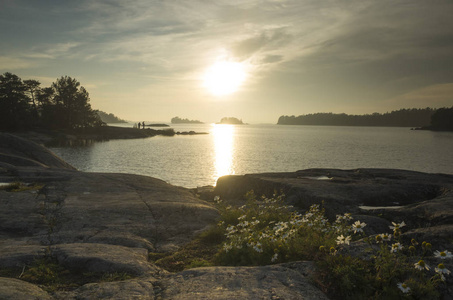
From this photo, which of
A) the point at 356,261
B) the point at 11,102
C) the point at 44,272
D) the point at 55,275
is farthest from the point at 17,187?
the point at 11,102

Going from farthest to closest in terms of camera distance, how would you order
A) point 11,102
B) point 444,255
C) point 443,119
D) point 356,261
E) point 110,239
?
point 443,119 < point 11,102 < point 110,239 < point 356,261 < point 444,255

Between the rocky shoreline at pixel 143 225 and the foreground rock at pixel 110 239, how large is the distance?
0.06ft

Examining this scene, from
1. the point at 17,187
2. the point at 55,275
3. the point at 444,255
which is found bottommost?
the point at 55,275

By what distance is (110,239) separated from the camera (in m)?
6.86

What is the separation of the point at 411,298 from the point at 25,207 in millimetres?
10026

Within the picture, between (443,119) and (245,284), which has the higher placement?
(443,119)

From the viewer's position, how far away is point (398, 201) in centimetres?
1021

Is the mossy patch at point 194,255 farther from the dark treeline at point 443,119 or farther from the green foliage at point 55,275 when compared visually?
the dark treeline at point 443,119

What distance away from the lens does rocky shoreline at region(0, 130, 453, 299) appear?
4125 mm

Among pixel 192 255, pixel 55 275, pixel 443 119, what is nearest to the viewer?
pixel 55 275

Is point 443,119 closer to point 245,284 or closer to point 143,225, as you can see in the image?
point 143,225

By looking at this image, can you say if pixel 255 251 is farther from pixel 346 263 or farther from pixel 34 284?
pixel 34 284

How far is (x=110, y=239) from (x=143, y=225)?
4.43 feet

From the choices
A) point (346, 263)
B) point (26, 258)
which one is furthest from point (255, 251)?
point (26, 258)
